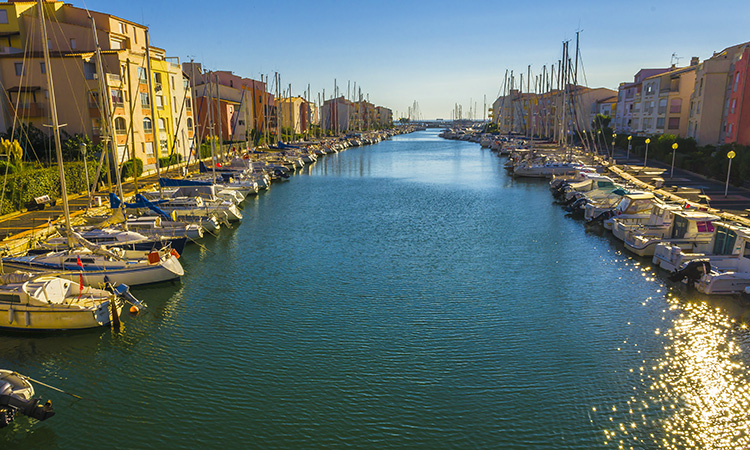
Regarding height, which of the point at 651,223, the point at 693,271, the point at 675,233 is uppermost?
the point at 651,223

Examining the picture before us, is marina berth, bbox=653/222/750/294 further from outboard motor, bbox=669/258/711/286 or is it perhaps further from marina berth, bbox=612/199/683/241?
marina berth, bbox=612/199/683/241

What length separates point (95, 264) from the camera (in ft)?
82.5

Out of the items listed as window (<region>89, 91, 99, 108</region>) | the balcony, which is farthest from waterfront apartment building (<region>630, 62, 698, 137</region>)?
the balcony

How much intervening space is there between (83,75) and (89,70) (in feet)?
4.35

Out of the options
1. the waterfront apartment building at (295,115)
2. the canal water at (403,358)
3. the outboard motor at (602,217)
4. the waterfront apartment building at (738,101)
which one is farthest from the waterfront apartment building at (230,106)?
the waterfront apartment building at (738,101)

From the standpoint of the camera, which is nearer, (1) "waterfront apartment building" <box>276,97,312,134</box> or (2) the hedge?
(2) the hedge

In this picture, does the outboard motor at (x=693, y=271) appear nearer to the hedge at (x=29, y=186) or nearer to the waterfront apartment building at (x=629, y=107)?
the hedge at (x=29, y=186)

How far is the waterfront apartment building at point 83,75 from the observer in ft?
168

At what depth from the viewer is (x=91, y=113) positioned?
5216 centimetres

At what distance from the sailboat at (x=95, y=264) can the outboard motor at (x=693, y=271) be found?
24957 millimetres

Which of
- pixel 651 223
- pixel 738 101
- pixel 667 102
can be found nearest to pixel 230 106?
pixel 667 102

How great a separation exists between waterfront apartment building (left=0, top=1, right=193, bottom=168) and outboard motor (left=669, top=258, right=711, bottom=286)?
40092mm

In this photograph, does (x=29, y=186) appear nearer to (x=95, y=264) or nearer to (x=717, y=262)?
(x=95, y=264)

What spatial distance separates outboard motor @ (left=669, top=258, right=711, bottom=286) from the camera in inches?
995
